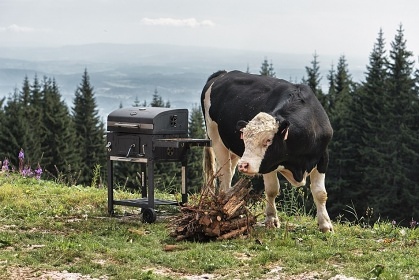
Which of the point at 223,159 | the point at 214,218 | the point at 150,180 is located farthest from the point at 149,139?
the point at 214,218

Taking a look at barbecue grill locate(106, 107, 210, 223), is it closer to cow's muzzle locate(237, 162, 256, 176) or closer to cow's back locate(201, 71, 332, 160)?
cow's back locate(201, 71, 332, 160)

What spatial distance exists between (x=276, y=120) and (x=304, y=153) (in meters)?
0.82

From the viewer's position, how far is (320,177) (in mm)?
10484

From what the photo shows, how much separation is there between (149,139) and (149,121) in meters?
0.28

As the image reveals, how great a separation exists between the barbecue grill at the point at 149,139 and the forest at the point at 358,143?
3870 cm

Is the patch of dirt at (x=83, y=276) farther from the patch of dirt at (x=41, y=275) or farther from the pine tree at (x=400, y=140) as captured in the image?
the pine tree at (x=400, y=140)

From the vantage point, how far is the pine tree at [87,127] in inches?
2968

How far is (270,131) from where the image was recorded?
9336 mm

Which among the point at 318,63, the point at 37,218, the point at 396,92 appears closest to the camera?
the point at 37,218

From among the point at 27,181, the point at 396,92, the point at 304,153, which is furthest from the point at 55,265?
the point at 396,92

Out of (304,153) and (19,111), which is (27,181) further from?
(19,111)

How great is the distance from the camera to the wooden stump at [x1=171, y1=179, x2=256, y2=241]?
30.4 ft

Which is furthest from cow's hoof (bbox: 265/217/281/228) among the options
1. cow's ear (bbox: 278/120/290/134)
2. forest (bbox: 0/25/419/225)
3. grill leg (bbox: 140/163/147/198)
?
forest (bbox: 0/25/419/225)

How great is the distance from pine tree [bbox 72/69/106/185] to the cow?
194 feet
